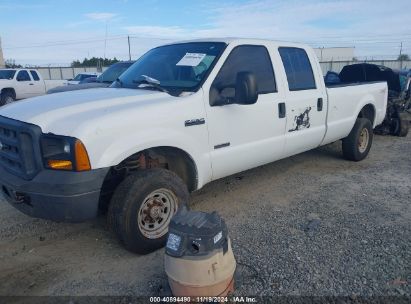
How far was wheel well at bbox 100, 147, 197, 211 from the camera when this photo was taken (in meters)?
3.39

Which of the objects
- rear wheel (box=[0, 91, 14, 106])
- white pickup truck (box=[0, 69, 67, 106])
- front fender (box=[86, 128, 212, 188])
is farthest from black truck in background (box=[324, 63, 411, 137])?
rear wheel (box=[0, 91, 14, 106])

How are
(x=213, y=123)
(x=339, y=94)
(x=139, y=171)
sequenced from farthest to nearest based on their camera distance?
(x=339, y=94)
(x=213, y=123)
(x=139, y=171)

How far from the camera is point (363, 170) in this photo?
6.02 meters

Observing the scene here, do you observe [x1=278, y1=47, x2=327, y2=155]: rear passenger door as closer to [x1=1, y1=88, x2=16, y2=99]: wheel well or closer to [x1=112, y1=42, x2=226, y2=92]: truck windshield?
[x1=112, y1=42, x2=226, y2=92]: truck windshield

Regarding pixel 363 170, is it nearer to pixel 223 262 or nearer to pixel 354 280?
pixel 354 280

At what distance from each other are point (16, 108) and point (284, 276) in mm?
2766

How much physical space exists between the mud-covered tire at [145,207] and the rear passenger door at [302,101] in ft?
6.47

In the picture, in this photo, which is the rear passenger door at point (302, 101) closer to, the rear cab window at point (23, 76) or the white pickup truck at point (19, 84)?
the white pickup truck at point (19, 84)

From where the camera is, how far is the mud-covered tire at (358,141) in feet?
20.4

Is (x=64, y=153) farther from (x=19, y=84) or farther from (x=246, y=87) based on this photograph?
(x=19, y=84)

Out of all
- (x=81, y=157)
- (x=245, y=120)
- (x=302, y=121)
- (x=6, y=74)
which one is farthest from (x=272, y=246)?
(x=6, y=74)

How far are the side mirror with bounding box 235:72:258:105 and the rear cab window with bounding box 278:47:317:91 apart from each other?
1.24 meters

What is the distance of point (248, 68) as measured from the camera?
4.27 m

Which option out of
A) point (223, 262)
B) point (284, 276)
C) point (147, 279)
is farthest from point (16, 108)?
point (284, 276)
